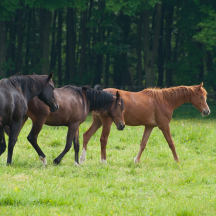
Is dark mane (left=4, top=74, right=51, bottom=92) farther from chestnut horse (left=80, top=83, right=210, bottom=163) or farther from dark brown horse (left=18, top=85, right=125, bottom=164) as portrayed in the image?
chestnut horse (left=80, top=83, right=210, bottom=163)

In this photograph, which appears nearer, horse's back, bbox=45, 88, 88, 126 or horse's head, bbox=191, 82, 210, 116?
horse's back, bbox=45, 88, 88, 126

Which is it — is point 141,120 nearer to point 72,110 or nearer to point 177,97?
point 177,97

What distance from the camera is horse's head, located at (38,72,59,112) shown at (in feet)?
23.0

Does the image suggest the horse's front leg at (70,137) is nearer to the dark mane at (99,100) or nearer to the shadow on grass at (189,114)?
the dark mane at (99,100)

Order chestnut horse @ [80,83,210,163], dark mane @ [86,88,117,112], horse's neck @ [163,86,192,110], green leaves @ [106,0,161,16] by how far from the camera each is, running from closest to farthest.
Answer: dark mane @ [86,88,117,112] → chestnut horse @ [80,83,210,163] → horse's neck @ [163,86,192,110] → green leaves @ [106,0,161,16]

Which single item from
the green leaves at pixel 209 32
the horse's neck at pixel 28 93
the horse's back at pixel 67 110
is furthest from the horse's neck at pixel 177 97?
the green leaves at pixel 209 32

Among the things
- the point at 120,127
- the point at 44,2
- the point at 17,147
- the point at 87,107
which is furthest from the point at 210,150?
the point at 44,2

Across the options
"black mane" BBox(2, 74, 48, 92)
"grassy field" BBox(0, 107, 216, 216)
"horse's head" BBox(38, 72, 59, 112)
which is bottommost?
"grassy field" BBox(0, 107, 216, 216)

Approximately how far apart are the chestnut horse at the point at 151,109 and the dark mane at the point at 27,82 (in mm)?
1675

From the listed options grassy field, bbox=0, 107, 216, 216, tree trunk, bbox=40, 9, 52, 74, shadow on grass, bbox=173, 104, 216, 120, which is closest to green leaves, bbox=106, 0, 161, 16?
tree trunk, bbox=40, 9, 52, 74

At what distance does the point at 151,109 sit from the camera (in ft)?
26.9

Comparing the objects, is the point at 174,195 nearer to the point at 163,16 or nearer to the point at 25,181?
the point at 25,181

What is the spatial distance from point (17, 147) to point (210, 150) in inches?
203

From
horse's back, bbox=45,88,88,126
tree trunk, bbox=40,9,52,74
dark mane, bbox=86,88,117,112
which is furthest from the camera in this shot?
tree trunk, bbox=40,9,52,74
